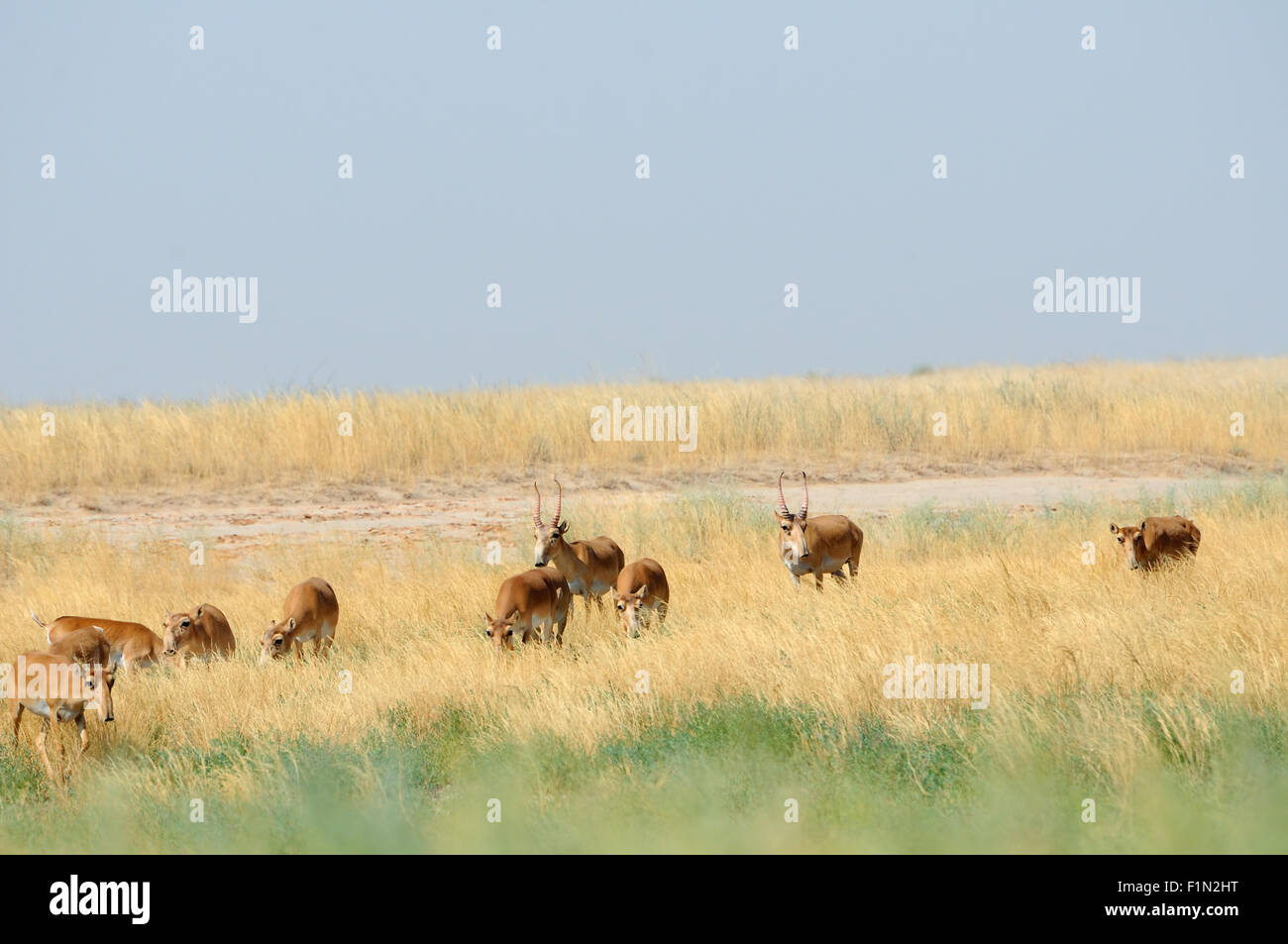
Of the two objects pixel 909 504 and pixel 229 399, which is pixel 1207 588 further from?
pixel 229 399

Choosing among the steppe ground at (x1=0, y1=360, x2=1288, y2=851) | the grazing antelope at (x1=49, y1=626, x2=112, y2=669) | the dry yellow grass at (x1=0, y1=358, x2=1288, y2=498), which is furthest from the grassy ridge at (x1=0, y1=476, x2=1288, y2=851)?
the dry yellow grass at (x1=0, y1=358, x2=1288, y2=498)

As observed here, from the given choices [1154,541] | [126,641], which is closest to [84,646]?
[126,641]

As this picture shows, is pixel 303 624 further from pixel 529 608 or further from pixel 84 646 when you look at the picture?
pixel 529 608

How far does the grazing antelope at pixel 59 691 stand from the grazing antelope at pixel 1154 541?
350 inches

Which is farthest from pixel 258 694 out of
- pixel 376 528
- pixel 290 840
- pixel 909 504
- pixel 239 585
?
pixel 909 504

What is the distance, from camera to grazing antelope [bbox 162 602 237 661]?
473 inches

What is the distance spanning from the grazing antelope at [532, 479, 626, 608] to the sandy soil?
6.01 metres

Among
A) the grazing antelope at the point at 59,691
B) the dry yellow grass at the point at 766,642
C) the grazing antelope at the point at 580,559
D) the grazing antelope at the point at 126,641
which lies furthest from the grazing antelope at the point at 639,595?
the grazing antelope at the point at 59,691

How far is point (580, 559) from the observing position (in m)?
13.4

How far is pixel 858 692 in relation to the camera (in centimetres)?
931

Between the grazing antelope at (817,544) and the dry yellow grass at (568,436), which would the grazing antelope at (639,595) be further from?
the dry yellow grass at (568,436)

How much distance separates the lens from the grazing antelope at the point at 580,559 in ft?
42.3

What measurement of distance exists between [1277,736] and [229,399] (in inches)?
859

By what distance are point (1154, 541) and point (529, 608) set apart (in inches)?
239
